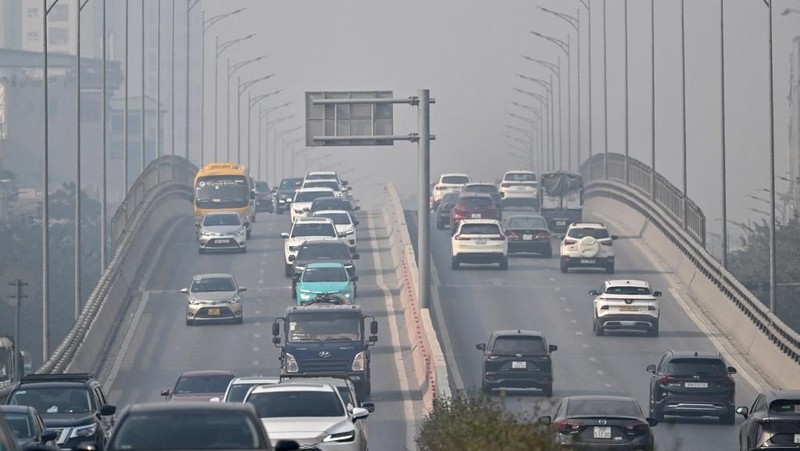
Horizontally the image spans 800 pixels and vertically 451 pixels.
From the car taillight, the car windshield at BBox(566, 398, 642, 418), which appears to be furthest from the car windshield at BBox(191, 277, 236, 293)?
the car taillight

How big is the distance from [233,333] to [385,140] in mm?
7171

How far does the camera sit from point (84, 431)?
94.9ft

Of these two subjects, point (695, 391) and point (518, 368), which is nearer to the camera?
point (695, 391)

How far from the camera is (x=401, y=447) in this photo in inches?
1372

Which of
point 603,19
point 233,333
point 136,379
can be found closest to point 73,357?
point 136,379

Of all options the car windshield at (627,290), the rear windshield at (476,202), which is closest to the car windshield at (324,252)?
the car windshield at (627,290)

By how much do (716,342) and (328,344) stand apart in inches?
573

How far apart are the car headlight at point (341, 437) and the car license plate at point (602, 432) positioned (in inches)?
243

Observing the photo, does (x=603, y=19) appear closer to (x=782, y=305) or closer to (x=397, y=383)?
(x=782, y=305)

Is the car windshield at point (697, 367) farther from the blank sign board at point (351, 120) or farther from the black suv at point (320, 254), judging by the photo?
the black suv at point (320, 254)

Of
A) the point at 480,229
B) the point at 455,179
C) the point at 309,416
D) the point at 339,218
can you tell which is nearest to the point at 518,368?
the point at 309,416

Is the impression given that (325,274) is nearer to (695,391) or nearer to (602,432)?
(695,391)

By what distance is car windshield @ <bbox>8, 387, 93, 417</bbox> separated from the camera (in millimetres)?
30000

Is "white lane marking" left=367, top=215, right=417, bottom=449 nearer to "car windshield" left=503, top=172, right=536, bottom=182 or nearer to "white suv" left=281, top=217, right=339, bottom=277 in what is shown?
"white suv" left=281, top=217, right=339, bottom=277
